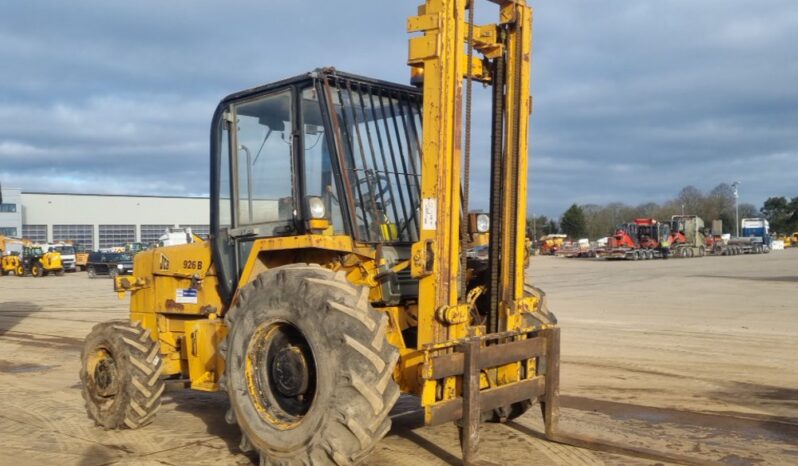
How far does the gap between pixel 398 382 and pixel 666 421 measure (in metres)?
3.42

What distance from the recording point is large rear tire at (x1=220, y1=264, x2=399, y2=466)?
4.83m

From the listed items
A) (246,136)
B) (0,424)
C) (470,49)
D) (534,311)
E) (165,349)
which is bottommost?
(0,424)

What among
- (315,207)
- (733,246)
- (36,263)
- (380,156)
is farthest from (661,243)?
(315,207)

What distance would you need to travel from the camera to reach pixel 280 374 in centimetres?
548

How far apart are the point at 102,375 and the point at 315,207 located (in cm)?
339

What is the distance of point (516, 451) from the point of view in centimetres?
618

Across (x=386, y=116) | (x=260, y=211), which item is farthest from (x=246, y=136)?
(x=386, y=116)

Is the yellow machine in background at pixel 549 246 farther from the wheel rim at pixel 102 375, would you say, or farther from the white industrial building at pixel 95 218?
the wheel rim at pixel 102 375

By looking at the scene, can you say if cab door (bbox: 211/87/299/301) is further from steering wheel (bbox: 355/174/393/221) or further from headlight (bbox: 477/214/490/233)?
headlight (bbox: 477/214/490/233)

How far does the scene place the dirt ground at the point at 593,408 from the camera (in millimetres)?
6297

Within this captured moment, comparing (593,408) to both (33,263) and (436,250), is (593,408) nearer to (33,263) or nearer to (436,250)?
(436,250)

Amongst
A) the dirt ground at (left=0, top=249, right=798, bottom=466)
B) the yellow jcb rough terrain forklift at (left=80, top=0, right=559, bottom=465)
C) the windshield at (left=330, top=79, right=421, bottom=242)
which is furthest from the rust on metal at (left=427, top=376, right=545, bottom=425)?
the windshield at (left=330, top=79, right=421, bottom=242)

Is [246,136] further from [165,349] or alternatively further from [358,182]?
[165,349]

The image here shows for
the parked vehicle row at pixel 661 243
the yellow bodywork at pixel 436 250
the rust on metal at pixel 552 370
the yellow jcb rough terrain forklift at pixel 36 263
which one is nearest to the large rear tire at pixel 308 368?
the yellow bodywork at pixel 436 250
